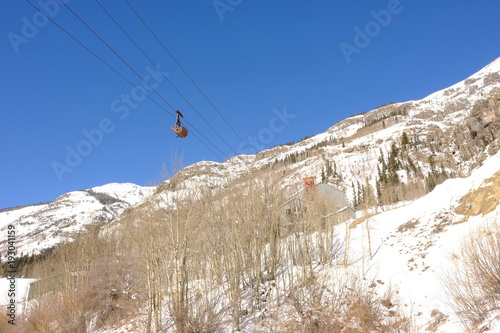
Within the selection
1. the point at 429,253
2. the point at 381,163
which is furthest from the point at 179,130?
the point at 381,163

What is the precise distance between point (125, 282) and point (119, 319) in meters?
3.65

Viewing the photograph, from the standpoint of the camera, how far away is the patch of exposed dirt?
51.1 feet

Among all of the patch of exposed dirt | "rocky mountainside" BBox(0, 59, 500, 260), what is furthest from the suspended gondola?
the patch of exposed dirt

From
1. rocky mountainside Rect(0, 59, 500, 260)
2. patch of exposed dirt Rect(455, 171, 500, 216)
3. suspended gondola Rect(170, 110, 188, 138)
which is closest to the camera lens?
suspended gondola Rect(170, 110, 188, 138)

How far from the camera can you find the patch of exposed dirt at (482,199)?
15571 mm

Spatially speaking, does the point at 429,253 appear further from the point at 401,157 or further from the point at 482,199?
the point at 401,157

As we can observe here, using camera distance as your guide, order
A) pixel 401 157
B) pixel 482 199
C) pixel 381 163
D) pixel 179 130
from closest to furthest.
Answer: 1. pixel 179 130
2. pixel 482 199
3. pixel 381 163
4. pixel 401 157

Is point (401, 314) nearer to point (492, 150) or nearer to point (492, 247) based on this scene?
point (492, 247)

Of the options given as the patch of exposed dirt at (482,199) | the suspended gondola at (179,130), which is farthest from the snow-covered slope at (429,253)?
the suspended gondola at (179,130)

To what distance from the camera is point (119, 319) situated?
79.3ft

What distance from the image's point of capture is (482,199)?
54.8 feet

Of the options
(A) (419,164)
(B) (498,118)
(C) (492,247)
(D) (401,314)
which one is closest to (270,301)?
(D) (401,314)

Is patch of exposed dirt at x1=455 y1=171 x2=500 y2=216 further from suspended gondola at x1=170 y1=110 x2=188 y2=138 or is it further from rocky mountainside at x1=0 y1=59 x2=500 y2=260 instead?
suspended gondola at x1=170 y1=110 x2=188 y2=138

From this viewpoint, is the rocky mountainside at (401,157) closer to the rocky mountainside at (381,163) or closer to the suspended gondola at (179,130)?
the rocky mountainside at (381,163)
